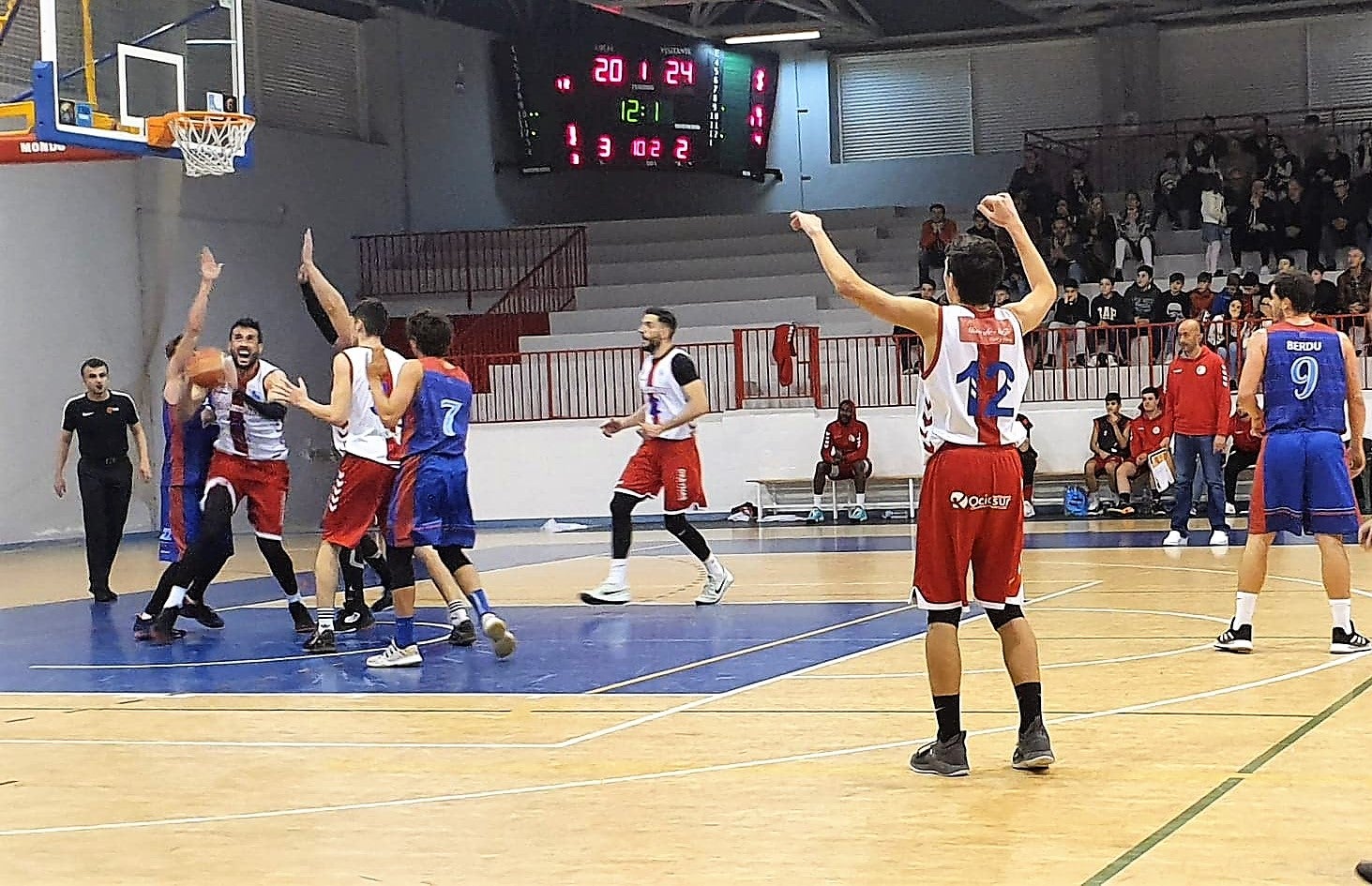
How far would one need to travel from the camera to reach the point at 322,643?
10.4 metres

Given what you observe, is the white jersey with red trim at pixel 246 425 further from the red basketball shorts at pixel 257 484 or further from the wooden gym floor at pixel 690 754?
the wooden gym floor at pixel 690 754

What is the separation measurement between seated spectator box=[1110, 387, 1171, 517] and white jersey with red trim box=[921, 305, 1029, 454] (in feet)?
52.0

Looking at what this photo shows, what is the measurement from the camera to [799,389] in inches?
969

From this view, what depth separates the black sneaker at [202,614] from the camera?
38.8 ft

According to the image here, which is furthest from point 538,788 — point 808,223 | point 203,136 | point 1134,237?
point 1134,237

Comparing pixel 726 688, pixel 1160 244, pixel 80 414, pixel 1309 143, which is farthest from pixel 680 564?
pixel 1309 143

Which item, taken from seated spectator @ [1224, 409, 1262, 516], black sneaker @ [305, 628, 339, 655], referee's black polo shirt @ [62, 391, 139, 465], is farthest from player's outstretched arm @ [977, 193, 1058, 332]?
seated spectator @ [1224, 409, 1262, 516]

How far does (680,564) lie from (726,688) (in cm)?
803

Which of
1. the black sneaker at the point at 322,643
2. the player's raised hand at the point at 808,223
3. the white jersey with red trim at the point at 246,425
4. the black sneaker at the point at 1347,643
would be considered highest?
the player's raised hand at the point at 808,223

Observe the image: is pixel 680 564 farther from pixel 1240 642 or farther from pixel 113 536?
pixel 1240 642

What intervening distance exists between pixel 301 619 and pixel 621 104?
19.6m

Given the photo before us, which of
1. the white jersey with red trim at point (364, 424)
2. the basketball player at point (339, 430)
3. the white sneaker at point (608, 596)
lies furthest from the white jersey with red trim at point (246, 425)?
the white sneaker at point (608, 596)

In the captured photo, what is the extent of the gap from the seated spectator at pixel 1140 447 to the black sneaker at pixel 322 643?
1346 centimetres

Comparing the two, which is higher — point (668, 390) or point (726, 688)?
point (668, 390)
